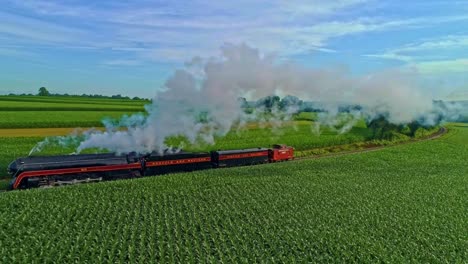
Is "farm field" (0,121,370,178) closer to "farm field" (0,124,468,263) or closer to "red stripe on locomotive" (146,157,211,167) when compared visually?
"red stripe on locomotive" (146,157,211,167)

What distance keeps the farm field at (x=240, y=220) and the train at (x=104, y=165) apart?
72.1 inches

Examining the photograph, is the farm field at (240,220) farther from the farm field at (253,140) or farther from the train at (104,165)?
the farm field at (253,140)

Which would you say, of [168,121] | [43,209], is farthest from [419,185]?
[43,209]

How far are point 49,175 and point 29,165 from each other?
149 cm

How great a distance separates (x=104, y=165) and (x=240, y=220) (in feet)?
44.3

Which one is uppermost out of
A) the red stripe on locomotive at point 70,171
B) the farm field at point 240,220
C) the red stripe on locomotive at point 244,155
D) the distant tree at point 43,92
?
the distant tree at point 43,92

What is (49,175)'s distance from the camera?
26.8 meters

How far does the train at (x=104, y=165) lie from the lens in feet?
86.8

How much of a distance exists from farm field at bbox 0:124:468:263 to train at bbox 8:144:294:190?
1.83 metres

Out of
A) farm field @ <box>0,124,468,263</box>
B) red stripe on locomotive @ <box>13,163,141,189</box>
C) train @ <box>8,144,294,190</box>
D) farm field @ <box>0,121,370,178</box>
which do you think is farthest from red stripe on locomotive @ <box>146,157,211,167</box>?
farm field @ <box>0,121,370,178</box>

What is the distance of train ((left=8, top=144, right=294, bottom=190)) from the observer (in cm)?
2645

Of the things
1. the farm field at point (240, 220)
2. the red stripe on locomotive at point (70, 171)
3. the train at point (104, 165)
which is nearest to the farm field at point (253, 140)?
the train at point (104, 165)

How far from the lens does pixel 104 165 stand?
2912 centimetres

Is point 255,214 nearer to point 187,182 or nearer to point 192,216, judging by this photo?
point 192,216
